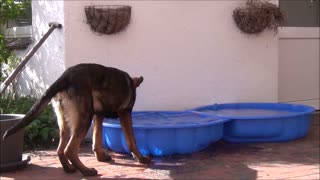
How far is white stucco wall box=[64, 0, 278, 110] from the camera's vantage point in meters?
6.82

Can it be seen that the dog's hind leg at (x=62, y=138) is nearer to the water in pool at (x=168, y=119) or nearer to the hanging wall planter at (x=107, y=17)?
the water in pool at (x=168, y=119)

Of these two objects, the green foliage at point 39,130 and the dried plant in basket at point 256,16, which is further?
the dried plant in basket at point 256,16

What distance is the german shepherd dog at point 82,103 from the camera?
192 inches

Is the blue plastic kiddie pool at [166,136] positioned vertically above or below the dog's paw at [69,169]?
above

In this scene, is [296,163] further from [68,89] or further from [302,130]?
[68,89]

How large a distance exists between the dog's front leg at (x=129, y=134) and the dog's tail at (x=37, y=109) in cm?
75

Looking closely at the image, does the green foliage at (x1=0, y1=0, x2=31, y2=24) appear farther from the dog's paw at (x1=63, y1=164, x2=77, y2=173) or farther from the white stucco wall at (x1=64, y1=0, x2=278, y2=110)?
the dog's paw at (x1=63, y1=164, x2=77, y2=173)

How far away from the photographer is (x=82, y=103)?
4.88 meters

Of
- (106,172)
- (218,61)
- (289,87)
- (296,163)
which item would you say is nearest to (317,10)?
(289,87)

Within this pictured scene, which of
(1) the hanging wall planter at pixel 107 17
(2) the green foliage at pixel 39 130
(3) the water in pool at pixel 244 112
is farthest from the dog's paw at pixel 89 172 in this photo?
(3) the water in pool at pixel 244 112

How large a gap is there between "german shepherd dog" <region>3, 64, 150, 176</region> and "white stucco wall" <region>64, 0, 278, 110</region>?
1.60 m

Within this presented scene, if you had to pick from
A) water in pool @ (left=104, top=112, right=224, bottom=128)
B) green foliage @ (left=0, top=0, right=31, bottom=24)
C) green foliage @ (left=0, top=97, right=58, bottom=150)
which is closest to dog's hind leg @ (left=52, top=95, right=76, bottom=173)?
water in pool @ (left=104, top=112, right=224, bottom=128)

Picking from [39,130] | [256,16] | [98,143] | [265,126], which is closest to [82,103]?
[98,143]

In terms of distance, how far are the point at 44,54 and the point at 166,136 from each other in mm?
2333
